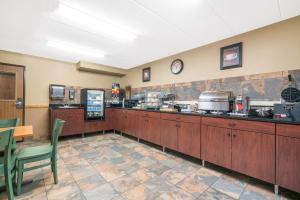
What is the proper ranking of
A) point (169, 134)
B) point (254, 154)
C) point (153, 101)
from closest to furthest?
point (254, 154) < point (169, 134) < point (153, 101)

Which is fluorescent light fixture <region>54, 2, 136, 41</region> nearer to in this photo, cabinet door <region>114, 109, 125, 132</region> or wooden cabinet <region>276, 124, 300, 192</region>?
cabinet door <region>114, 109, 125, 132</region>

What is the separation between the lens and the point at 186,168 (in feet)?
8.36

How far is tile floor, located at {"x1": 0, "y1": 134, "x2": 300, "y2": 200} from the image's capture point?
5.94 feet

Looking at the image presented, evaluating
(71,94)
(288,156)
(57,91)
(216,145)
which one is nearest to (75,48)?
(57,91)

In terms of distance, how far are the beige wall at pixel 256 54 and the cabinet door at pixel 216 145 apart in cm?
134

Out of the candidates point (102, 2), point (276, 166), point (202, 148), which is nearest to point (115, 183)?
point (202, 148)

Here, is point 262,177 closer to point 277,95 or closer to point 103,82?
point 277,95

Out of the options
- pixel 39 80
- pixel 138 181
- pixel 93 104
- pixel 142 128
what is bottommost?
pixel 138 181

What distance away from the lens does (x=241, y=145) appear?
2.15m

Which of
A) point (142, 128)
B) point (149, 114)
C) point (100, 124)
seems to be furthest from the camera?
point (100, 124)

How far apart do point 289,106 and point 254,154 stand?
80 centimetres

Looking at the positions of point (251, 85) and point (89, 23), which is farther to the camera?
point (251, 85)

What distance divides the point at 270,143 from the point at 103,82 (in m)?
5.47

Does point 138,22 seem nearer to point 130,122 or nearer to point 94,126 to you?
point 130,122
